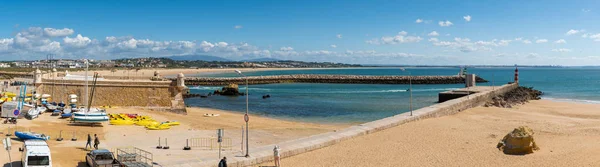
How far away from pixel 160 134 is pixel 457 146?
50.7 ft

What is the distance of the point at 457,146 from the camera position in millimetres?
21609

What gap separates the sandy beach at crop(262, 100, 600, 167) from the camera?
60.3 feet

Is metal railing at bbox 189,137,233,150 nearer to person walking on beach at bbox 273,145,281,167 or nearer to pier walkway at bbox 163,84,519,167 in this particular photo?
pier walkway at bbox 163,84,519,167

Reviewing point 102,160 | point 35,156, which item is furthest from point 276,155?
point 35,156

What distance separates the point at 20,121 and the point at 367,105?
31.3 m

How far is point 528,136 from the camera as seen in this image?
63.5 ft

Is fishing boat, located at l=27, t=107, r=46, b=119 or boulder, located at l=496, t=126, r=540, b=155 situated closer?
boulder, located at l=496, t=126, r=540, b=155

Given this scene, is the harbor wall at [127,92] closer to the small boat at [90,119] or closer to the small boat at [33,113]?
the small boat at [33,113]

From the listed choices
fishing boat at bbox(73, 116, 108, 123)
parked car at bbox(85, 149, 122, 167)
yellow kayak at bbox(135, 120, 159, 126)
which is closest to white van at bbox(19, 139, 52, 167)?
parked car at bbox(85, 149, 122, 167)

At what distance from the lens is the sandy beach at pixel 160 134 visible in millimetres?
19172

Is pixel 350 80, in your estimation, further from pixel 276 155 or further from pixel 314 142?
pixel 276 155

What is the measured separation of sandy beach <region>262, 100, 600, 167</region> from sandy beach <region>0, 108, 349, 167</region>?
4.75m

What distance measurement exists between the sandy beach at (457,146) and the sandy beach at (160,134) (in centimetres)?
475

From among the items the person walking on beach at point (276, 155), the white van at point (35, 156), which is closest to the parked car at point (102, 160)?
the white van at point (35, 156)
